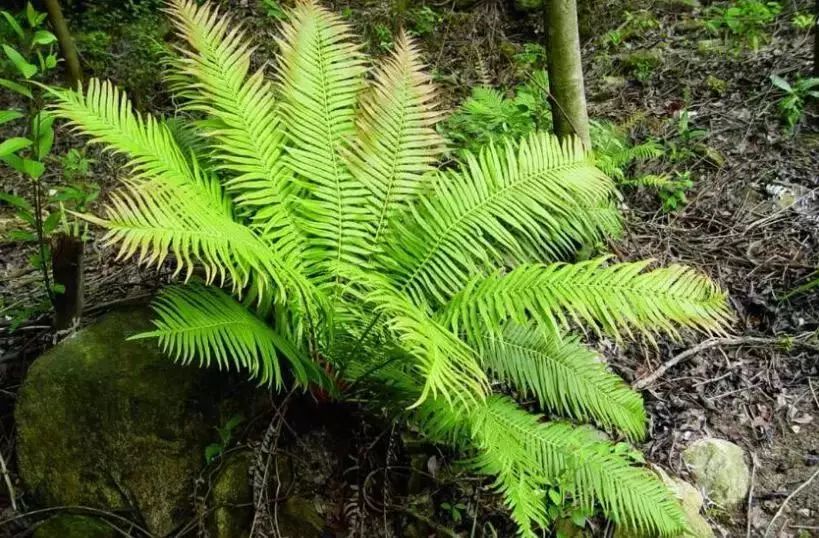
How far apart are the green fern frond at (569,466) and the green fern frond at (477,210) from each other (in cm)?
47

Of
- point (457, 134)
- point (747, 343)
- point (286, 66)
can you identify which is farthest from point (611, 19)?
point (286, 66)

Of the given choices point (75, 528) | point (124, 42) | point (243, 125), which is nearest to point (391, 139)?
point (243, 125)

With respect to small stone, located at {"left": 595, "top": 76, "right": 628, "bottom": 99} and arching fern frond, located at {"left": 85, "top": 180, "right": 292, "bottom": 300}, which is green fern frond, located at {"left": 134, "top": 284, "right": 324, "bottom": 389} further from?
small stone, located at {"left": 595, "top": 76, "right": 628, "bottom": 99}

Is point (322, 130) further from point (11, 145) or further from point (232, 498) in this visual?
point (232, 498)

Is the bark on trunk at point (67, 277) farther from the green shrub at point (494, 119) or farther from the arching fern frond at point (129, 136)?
the green shrub at point (494, 119)

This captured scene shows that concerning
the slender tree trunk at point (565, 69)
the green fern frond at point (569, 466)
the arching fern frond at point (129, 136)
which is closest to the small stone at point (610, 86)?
the slender tree trunk at point (565, 69)

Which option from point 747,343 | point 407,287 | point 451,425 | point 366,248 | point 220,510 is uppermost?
point 366,248

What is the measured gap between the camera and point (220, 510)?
1.92 m

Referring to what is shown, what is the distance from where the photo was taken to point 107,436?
1.92 metres

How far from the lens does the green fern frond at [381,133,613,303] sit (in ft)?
6.84

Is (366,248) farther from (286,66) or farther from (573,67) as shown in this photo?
(573,67)

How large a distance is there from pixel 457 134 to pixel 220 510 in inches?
81.4

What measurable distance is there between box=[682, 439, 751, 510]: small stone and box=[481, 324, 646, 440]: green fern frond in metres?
0.40

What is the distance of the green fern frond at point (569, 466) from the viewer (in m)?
1.80
